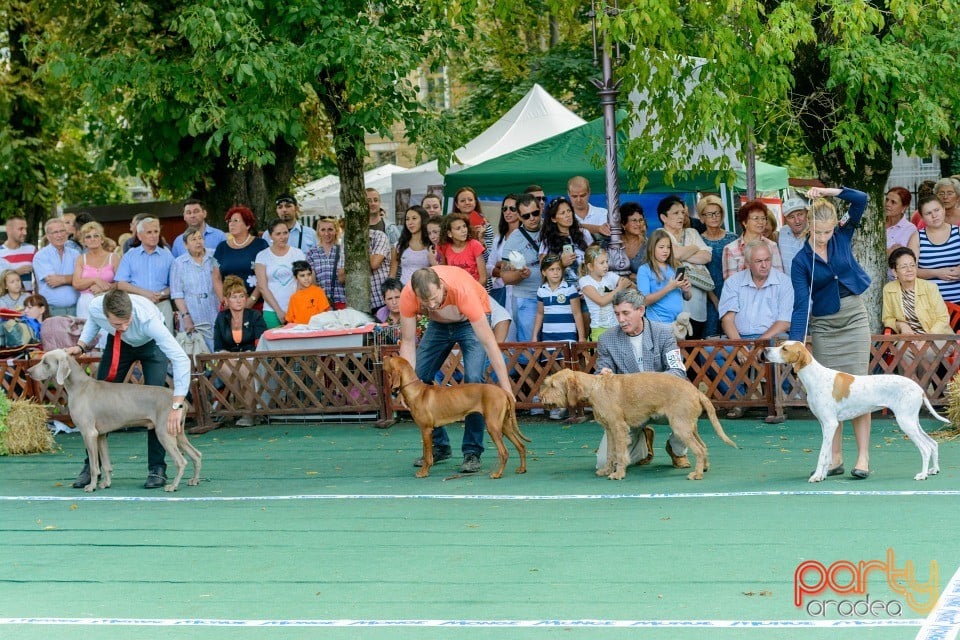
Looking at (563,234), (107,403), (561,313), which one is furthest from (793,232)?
(107,403)

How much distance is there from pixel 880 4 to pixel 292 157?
9.03 metres

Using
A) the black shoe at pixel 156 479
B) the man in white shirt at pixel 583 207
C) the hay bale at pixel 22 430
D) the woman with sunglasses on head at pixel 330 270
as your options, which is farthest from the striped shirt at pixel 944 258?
the hay bale at pixel 22 430

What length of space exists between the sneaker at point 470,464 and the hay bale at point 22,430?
15.2 ft

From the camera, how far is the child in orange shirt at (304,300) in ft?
47.3

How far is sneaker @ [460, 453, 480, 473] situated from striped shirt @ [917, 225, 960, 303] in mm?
A: 5293

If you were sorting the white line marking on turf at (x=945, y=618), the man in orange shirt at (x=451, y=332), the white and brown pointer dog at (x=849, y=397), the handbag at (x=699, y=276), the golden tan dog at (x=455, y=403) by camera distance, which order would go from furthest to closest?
1. the handbag at (x=699, y=276)
2. the golden tan dog at (x=455, y=403)
3. the man in orange shirt at (x=451, y=332)
4. the white and brown pointer dog at (x=849, y=397)
5. the white line marking on turf at (x=945, y=618)

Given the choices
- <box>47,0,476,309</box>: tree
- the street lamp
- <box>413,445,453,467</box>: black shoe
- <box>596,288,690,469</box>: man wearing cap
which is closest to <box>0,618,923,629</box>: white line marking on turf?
<box>596,288,690,469</box>: man wearing cap

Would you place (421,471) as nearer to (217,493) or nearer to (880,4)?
(217,493)

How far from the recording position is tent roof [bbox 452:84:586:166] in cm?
1931

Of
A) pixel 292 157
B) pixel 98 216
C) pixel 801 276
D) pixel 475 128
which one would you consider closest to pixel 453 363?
pixel 801 276

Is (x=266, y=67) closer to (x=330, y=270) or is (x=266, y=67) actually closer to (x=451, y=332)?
(x=330, y=270)

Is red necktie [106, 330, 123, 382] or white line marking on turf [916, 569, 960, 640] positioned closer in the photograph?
white line marking on turf [916, 569, 960, 640]

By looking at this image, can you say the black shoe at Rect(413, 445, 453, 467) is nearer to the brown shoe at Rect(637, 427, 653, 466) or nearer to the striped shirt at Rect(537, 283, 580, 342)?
the brown shoe at Rect(637, 427, 653, 466)

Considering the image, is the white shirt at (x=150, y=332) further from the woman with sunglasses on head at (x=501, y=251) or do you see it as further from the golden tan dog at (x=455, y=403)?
the woman with sunglasses on head at (x=501, y=251)
